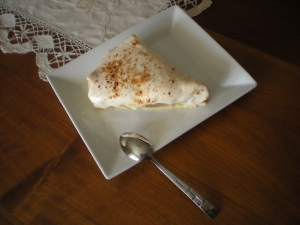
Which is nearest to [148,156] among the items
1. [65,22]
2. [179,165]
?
[179,165]

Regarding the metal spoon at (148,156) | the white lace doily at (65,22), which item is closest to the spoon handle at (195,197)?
the metal spoon at (148,156)

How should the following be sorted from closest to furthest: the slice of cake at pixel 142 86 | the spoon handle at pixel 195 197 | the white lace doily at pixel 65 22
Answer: the spoon handle at pixel 195 197
the slice of cake at pixel 142 86
the white lace doily at pixel 65 22

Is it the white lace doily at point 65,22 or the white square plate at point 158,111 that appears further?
the white lace doily at point 65,22

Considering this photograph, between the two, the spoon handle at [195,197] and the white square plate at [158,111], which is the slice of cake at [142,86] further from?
the spoon handle at [195,197]

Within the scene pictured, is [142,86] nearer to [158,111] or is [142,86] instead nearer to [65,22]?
[158,111]

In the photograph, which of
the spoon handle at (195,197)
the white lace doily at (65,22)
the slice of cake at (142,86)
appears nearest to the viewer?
the spoon handle at (195,197)
